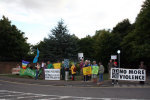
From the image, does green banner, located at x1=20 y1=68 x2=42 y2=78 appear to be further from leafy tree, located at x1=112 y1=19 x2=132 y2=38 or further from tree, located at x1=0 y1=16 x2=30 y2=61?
leafy tree, located at x1=112 y1=19 x2=132 y2=38

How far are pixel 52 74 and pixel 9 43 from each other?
21632 mm

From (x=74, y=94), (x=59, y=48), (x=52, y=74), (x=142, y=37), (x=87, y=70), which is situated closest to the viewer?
(x=74, y=94)

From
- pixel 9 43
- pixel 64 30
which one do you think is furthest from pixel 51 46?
pixel 9 43

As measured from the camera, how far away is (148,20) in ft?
115

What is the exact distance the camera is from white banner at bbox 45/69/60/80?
67.7 feet

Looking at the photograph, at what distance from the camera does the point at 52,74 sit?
68.5 feet

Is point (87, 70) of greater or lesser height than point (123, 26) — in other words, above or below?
below

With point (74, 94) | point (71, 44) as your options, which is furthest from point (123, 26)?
point (74, 94)

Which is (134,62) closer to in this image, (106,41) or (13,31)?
(106,41)

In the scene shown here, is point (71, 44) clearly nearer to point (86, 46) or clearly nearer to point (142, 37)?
point (142, 37)

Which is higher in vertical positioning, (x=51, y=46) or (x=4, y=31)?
(x=4, y=31)

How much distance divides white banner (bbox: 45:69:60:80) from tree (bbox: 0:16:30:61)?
2083cm

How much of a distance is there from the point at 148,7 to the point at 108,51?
12.6 m

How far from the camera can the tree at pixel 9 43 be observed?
129 feet
